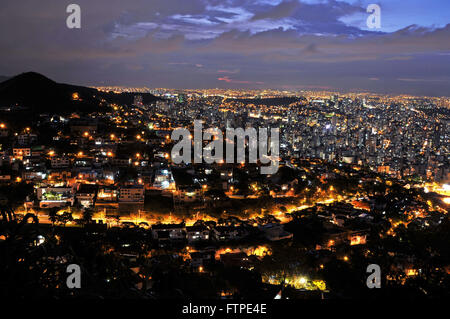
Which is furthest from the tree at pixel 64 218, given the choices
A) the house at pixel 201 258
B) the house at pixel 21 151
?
the house at pixel 21 151

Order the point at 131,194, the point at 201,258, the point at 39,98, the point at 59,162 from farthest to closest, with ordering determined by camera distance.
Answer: the point at 39,98
the point at 59,162
the point at 131,194
the point at 201,258

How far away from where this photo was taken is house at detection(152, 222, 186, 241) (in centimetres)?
612

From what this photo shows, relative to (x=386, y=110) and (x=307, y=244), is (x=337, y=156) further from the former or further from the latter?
(x=386, y=110)

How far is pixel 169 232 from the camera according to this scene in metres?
6.27

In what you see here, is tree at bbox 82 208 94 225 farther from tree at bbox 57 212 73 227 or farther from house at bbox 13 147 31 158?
house at bbox 13 147 31 158

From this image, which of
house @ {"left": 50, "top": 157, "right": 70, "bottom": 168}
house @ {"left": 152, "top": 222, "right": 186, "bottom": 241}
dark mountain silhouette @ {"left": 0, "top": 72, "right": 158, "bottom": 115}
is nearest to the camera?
house @ {"left": 152, "top": 222, "right": 186, "bottom": 241}

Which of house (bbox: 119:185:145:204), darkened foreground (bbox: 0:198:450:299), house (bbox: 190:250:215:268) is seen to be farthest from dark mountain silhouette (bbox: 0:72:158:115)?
house (bbox: 190:250:215:268)

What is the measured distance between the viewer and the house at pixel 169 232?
241 inches

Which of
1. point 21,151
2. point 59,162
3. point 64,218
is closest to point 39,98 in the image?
point 21,151

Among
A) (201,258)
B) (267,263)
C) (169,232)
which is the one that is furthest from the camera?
(169,232)

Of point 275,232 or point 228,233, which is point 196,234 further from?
point 275,232

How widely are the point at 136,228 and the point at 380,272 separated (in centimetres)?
401

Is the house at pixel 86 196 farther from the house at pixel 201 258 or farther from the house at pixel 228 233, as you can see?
the house at pixel 201 258
